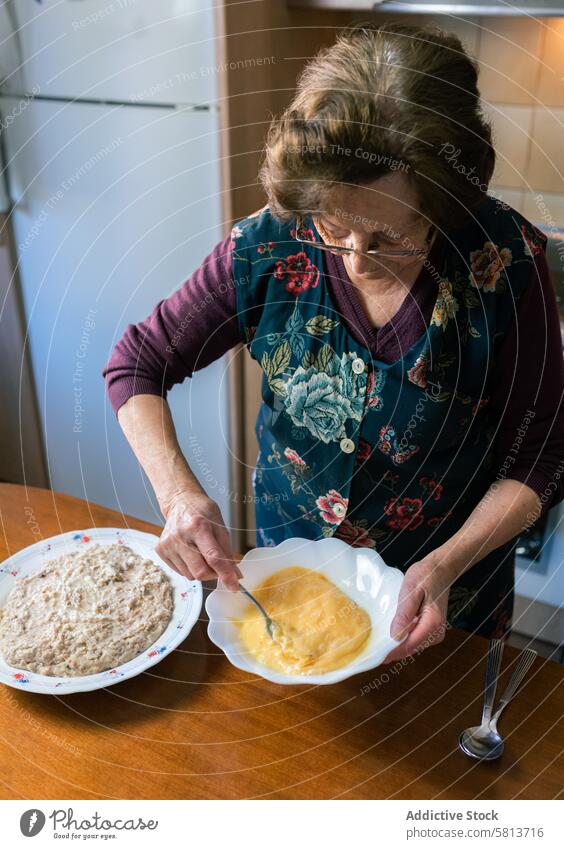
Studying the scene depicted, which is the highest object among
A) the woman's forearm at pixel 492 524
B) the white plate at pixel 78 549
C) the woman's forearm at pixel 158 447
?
the woman's forearm at pixel 158 447

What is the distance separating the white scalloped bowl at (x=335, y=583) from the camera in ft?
2.34

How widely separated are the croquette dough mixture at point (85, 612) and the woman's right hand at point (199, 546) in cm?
5

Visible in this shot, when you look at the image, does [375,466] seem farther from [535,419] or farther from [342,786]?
[342,786]

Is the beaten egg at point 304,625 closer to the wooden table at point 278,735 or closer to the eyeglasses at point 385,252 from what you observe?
the wooden table at point 278,735

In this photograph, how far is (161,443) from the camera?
0.91 metres

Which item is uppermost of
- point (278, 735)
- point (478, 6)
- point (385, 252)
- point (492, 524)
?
point (478, 6)

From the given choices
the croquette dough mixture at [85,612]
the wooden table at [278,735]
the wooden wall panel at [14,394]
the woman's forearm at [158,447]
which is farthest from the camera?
the wooden wall panel at [14,394]

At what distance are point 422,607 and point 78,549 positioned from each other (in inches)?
15.9

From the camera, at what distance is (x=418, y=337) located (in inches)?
34.0

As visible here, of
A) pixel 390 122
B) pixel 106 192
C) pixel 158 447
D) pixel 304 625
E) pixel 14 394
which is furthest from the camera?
pixel 14 394

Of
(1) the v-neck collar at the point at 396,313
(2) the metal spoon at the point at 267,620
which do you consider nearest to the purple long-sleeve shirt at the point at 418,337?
(1) the v-neck collar at the point at 396,313

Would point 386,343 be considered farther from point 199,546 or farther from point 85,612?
point 85,612

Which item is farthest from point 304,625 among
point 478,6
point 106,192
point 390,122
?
point 106,192

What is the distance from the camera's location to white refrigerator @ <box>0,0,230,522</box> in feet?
4.92
